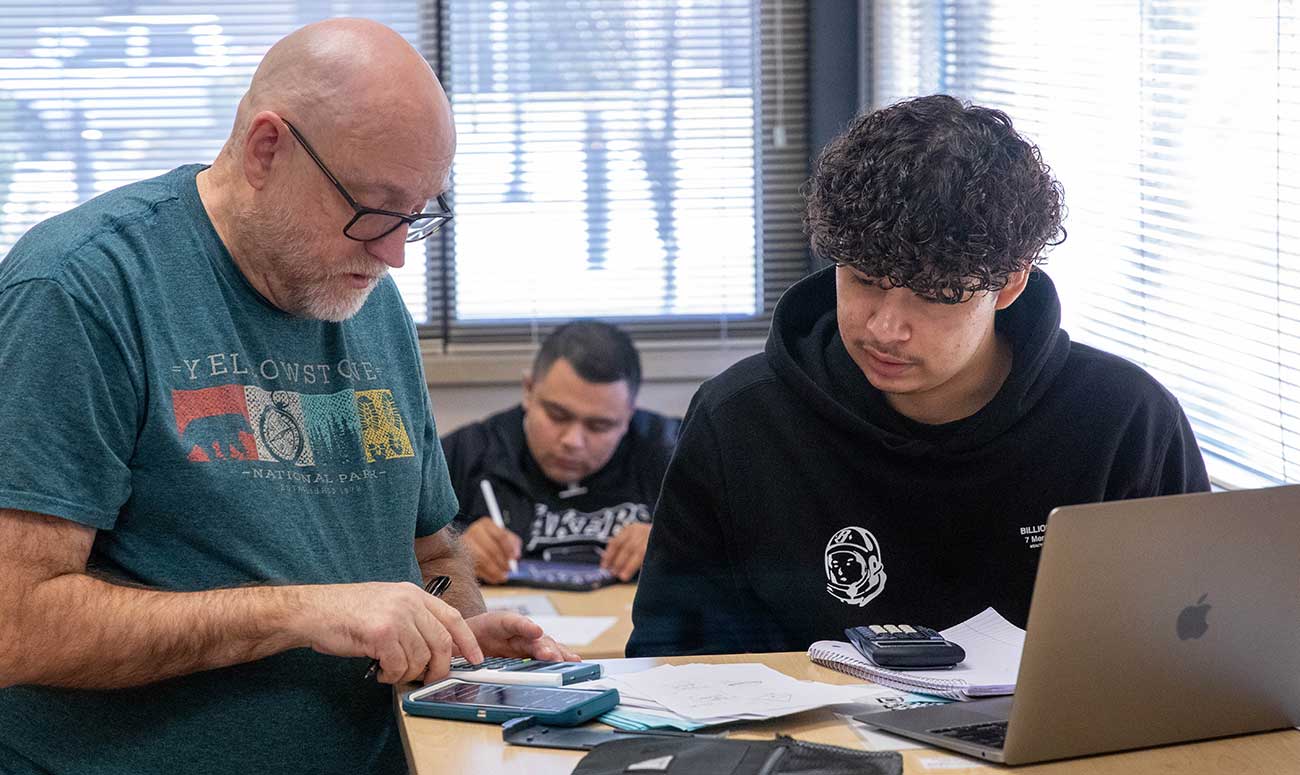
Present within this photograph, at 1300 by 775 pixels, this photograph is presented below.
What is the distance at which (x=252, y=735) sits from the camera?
1510 millimetres

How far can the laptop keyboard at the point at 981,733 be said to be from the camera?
3.98ft

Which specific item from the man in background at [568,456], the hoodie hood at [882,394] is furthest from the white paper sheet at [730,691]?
the man in background at [568,456]

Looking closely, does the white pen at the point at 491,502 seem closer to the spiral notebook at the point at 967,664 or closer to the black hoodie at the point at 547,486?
the black hoodie at the point at 547,486

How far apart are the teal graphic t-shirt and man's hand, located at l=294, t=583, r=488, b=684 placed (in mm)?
171

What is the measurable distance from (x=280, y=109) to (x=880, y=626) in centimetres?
91

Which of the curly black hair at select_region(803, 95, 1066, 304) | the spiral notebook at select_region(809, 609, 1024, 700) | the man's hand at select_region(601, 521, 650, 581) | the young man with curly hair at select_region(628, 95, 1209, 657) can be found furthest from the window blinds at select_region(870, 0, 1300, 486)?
the man's hand at select_region(601, 521, 650, 581)

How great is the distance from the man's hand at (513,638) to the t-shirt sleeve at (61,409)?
42 centimetres

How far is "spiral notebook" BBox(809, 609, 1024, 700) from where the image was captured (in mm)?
1387

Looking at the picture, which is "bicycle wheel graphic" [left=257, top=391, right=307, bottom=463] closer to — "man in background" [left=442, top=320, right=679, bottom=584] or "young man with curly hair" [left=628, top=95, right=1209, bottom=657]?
"young man with curly hair" [left=628, top=95, right=1209, bottom=657]

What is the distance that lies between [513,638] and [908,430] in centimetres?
55

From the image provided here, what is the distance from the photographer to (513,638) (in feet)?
5.22

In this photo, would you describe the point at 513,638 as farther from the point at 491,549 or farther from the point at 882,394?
the point at 491,549

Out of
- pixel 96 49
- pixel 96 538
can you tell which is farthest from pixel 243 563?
pixel 96 49

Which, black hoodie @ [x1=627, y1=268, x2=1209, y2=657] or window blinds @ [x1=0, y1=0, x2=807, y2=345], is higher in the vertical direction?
window blinds @ [x1=0, y1=0, x2=807, y2=345]
